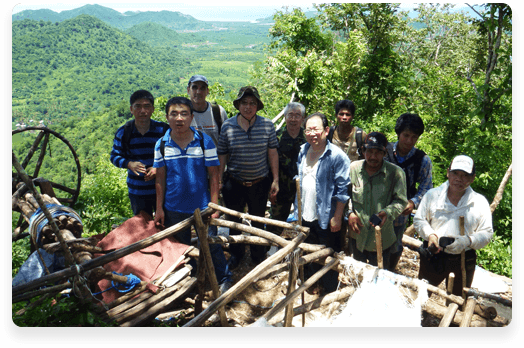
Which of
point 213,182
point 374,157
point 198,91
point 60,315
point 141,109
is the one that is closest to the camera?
point 60,315

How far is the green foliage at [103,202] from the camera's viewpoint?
5980 millimetres

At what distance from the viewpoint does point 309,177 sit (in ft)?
11.0

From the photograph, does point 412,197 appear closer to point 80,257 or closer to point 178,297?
point 178,297

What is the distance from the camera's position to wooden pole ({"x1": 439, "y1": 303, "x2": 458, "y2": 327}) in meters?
2.52

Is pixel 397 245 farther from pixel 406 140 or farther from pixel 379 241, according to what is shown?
pixel 406 140

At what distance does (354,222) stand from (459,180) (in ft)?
2.94

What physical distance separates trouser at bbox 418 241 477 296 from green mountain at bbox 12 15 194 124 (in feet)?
135

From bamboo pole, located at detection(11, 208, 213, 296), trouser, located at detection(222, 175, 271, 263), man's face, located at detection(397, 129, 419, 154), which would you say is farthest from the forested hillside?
man's face, located at detection(397, 129, 419, 154)

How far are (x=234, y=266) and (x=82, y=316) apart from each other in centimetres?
215

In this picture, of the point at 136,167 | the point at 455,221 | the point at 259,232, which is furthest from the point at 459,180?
the point at 136,167

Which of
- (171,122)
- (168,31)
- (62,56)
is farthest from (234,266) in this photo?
(168,31)

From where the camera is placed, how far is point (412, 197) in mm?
3418

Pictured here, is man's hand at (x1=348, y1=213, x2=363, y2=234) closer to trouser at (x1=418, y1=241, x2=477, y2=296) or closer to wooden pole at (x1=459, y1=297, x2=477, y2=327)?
trouser at (x1=418, y1=241, x2=477, y2=296)

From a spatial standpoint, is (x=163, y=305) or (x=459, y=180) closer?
(x=459, y=180)
